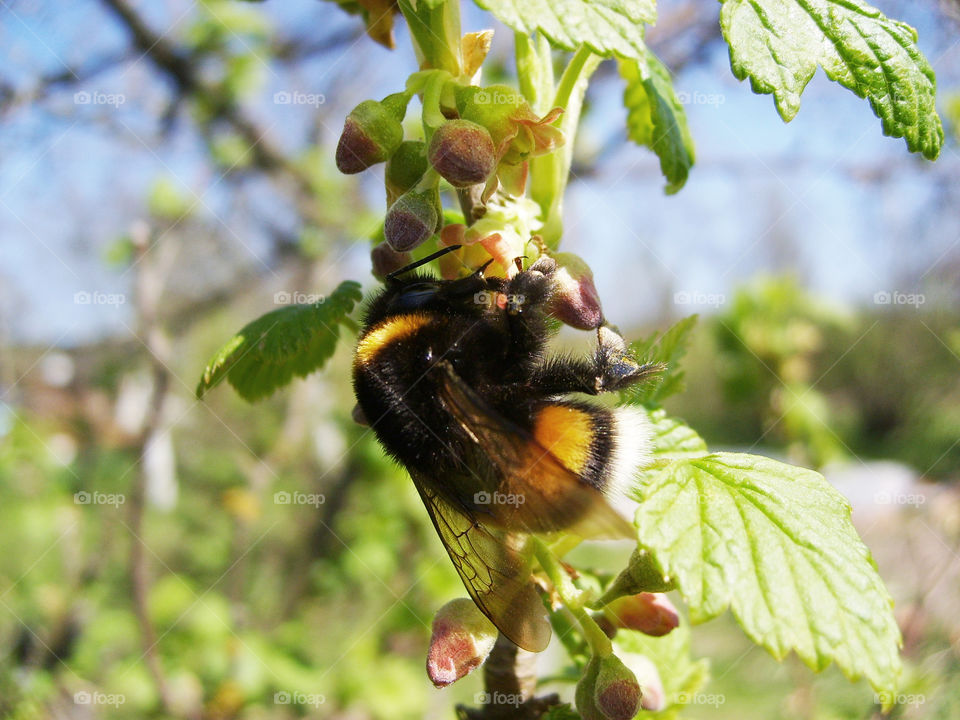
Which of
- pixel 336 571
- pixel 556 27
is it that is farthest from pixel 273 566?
pixel 556 27

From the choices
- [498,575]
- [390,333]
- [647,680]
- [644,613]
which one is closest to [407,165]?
[390,333]

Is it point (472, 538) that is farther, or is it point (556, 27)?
point (472, 538)

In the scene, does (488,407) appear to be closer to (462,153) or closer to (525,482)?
(525,482)

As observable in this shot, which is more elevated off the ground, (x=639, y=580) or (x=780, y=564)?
(x=780, y=564)

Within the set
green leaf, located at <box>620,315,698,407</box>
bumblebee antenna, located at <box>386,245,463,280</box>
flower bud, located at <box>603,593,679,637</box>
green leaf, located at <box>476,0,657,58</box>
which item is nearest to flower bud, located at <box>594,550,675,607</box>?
flower bud, located at <box>603,593,679,637</box>

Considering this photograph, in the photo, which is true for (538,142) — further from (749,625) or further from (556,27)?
(749,625)

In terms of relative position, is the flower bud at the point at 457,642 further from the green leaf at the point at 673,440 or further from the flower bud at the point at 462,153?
the flower bud at the point at 462,153
